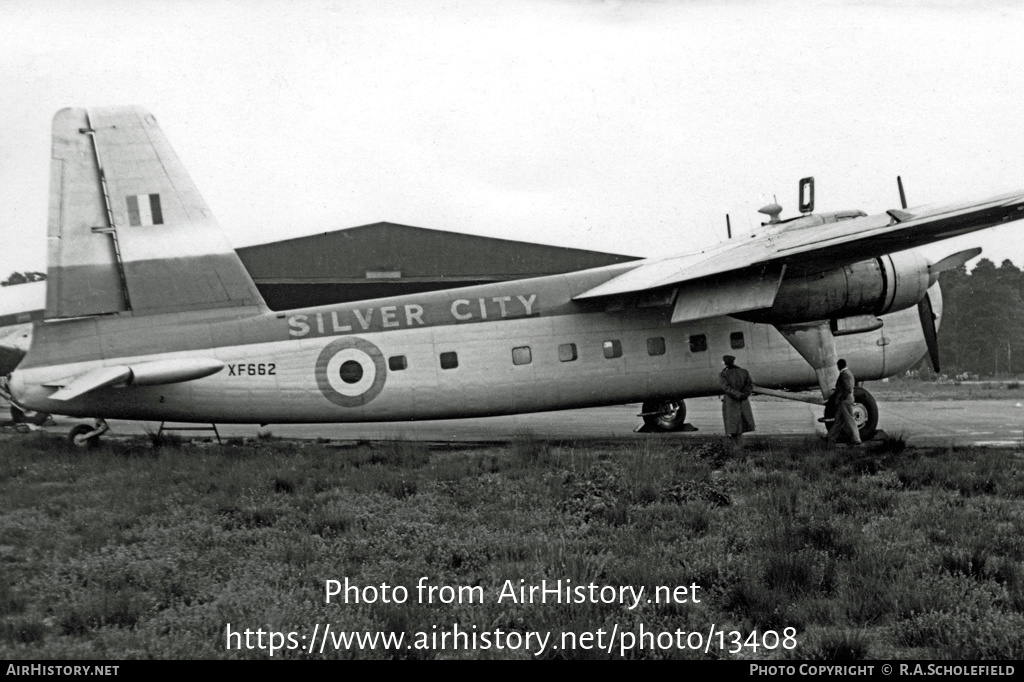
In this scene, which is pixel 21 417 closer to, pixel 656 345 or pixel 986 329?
pixel 656 345

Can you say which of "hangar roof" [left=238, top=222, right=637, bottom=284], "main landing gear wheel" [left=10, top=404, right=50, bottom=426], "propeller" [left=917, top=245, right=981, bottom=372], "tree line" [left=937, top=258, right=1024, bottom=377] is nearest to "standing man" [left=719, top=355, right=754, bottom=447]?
"propeller" [left=917, top=245, right=981, bottom=372]

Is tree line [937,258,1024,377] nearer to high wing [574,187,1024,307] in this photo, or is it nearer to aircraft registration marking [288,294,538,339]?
high wing [574,187,1024,307]

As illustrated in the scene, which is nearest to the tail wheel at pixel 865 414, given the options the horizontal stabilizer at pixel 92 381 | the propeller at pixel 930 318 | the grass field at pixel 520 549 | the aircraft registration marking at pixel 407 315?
the propeller at pixel 930 318

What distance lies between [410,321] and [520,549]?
629cm

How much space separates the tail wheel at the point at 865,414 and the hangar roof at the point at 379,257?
1826 centimetres

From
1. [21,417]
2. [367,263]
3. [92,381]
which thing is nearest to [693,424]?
[92,381]

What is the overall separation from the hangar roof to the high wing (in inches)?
652

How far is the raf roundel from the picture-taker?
488 inches

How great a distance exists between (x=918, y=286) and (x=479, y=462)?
26.0 feet

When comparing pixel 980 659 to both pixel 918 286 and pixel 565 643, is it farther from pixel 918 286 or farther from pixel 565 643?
pixel 918 286

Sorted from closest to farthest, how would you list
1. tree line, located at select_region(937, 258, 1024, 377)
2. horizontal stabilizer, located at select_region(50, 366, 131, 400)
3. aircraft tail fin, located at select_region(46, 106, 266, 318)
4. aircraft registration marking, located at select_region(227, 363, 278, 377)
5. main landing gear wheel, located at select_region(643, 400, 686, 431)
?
horizontal stabilizer, located at select_region(50, 366, 131, 400)
aircraft tail fin, located at select_region(46, 106, 266, 318)
aircraft registration marking, located at select_region(227, 363, 278, 377)
main landing gear wheel, located at select_region(643, 400, 686, 431)
tree line, located at select_region(937, 258, 1024, 377)

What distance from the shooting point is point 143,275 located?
11742mm

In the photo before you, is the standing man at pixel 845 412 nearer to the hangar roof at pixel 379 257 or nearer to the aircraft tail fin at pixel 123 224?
the aircraft tail fin at pixel 123 224
